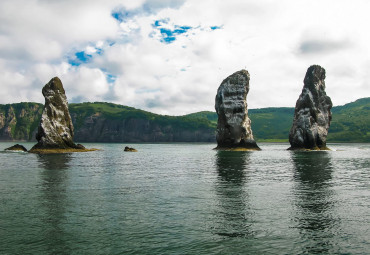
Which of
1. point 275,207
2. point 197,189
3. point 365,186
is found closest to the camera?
point 275,207

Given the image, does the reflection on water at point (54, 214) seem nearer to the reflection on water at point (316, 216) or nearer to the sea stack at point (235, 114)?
the reflection on water at point (316, 216)

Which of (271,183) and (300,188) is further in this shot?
(271,183)

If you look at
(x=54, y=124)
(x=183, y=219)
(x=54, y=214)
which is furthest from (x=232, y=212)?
(x=54, y=124)

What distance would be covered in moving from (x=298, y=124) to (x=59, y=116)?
88.2 meters

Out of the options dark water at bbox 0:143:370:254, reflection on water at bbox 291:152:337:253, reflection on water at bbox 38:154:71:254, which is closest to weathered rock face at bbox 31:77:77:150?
reflection on water at bbox 38:154:71:254

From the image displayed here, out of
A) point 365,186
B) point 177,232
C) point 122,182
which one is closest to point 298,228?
point 177,232

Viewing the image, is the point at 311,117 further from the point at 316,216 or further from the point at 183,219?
the point at 183,219

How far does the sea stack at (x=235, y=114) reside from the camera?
11912 cm

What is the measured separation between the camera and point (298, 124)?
384 ft

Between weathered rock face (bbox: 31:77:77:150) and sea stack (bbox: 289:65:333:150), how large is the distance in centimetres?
8588

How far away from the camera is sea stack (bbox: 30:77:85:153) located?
94.2 metres

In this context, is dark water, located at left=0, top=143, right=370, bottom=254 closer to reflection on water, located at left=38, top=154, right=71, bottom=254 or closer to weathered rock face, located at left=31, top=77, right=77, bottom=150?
reflection on water, located at left=38, top=154, right=71, bottom=254

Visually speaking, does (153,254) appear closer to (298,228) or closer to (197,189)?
(298,228)

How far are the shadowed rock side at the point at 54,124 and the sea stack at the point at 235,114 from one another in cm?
5696
